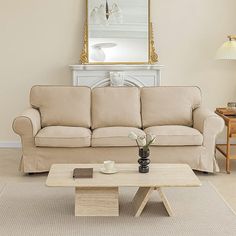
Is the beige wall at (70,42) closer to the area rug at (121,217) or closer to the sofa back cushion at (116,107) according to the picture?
the sofa back cushion at (116,107)

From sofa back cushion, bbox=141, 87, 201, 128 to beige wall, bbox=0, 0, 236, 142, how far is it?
3.40 feet

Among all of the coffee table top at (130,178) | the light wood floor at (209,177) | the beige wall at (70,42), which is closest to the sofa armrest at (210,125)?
the light wood floor at (209,177)

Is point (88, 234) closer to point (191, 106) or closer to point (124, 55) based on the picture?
point (191, 106)

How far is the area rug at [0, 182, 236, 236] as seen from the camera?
11.5 feet

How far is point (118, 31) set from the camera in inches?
244

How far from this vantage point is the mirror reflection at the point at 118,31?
6.16 metres

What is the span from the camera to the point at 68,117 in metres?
5.23

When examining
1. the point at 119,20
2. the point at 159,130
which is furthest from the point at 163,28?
the point at 159,130

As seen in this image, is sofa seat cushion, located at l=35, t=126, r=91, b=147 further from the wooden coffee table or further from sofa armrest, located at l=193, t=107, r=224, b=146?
sofa armrest, located at l=193, t=107, r=224, b=146

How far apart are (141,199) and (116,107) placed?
5.27ft

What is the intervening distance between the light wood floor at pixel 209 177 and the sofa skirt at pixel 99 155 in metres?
0.12

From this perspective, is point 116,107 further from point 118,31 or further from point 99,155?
point 118,31

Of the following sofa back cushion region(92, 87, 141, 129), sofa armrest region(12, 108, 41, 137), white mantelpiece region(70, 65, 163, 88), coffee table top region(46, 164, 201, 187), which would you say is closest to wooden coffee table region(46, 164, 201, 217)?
coffee table top region(46, 164, 201, 187)

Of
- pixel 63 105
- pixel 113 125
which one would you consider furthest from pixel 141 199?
pixel 63 105
